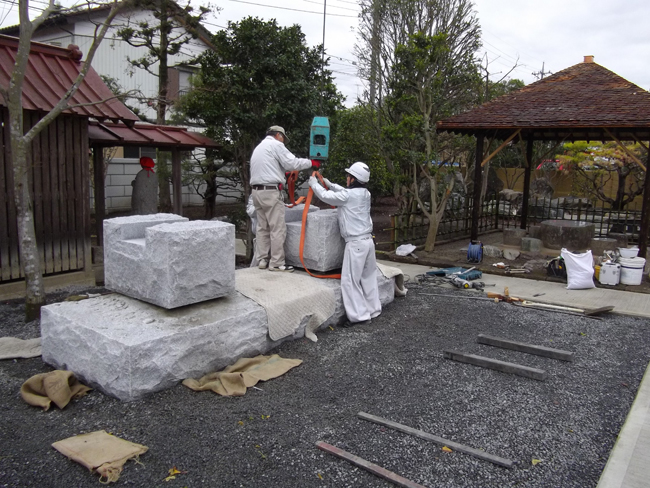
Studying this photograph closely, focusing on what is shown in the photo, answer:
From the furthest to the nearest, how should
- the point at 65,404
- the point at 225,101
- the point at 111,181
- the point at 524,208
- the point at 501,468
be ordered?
the point at 111,181, the point at 524,208, the point at 225,101, the point at 65,404, the point at 501,468

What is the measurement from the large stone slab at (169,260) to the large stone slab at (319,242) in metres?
1.63

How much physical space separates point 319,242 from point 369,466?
3554 millimetres

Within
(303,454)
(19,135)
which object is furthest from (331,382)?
(19,135)

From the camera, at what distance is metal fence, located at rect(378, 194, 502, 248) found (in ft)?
37.4

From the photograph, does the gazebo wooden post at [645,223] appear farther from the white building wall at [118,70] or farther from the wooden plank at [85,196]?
the white building wall at [118,70]

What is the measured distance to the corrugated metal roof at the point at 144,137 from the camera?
873 centimetres

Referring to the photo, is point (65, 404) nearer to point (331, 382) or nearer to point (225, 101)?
point (331, 382)

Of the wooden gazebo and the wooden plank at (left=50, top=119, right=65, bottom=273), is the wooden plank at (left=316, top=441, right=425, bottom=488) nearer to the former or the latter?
the wooden plank at (left=50, top=119, right=65, bottom=273)

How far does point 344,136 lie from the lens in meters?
11.9

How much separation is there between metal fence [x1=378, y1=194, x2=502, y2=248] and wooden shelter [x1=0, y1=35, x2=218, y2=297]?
5.92m

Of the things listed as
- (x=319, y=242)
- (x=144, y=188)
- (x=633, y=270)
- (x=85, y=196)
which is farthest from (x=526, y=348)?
(x=144, y=188)

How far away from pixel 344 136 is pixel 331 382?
8.26 meters

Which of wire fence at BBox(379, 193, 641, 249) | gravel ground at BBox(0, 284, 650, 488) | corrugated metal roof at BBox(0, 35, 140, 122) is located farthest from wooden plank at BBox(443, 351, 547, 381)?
wire fence at BBox(379, 193, 641, 249)

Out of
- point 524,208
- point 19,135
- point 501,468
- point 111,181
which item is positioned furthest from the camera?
point 111,181
